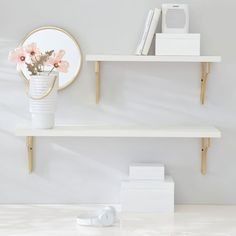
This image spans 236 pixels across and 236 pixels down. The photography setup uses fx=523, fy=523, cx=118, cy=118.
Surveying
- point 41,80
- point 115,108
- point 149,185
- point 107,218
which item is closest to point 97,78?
point 115,108

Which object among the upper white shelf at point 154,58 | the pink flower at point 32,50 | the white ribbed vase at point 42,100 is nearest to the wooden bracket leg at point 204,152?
the upper white shelf at point 154,58

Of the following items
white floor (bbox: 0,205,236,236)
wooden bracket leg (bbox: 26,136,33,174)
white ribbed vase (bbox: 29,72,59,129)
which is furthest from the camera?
wooden bracket leg (bbox: 26,136,33,174)

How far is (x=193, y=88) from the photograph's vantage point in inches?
94.3

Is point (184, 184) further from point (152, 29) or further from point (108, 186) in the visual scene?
point (152, 29)

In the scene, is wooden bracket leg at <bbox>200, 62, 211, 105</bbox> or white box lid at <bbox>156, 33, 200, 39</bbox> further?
wooden bracket leg at <bbox>200, 62, 211, 105</bbox>

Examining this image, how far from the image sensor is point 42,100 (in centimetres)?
218

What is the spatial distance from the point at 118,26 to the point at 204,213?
916 millimetres

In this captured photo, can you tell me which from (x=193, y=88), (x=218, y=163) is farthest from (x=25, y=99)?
(x=218, y=163)

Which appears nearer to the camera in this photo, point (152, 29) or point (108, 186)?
→ point (152, 29)

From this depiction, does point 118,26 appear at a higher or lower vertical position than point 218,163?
higher

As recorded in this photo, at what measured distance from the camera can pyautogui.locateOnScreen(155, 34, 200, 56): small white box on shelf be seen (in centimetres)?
222

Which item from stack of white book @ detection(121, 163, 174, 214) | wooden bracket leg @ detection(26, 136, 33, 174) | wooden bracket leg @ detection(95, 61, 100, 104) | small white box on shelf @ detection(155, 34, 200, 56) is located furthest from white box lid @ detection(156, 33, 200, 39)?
wooden bracket leg @ detection(26, 136, 33, 174)

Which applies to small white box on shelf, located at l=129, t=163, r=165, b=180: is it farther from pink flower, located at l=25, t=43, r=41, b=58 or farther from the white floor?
pink flower, located at l=25, t=43, r=41, b=58

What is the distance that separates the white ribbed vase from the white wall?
0.20 metres
